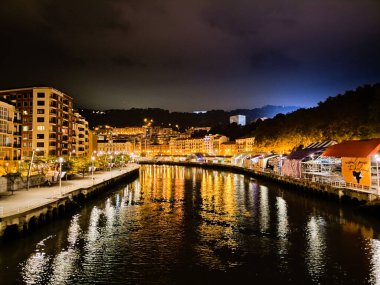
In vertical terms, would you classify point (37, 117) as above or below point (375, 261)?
above

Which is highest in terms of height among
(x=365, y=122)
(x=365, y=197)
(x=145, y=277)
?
(x=365, y=122)

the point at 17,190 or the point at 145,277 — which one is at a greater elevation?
the point at 17,190

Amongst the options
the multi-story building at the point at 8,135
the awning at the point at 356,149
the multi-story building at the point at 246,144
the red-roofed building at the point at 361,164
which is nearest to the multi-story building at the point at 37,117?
the multi-story building at the point at 8,135

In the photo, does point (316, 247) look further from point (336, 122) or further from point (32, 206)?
point (336, 122)

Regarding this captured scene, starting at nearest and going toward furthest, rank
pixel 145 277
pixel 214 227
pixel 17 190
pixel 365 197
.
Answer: pixel 145 277
pixel 214 227
pixel 365 197
pixel 17 190

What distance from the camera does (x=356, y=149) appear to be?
41.5 m

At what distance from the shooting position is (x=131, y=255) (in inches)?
922

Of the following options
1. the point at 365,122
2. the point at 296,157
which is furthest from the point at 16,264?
the point at 365,122

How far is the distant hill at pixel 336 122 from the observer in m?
62.7

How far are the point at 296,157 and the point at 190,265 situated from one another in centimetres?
4087

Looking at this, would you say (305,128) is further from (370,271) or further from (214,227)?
(370,271)

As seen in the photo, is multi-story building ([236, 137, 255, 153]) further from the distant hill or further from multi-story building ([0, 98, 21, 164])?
multi-story building ([0, 98, 21, 164])

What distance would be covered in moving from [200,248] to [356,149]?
80.1 ft

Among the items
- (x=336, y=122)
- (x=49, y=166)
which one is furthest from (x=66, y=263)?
(x=336, y=122)
